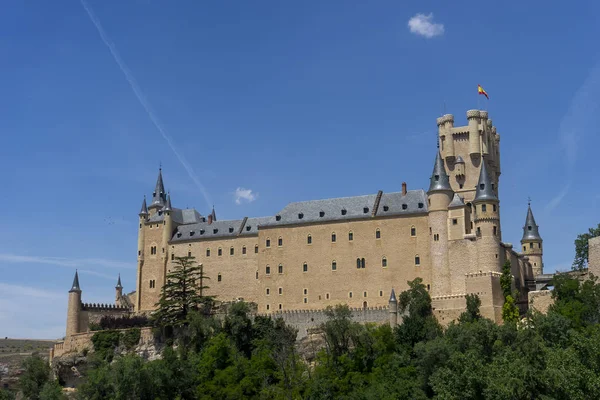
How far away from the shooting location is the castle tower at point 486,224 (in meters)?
61.4

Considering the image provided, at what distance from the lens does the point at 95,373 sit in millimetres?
59625

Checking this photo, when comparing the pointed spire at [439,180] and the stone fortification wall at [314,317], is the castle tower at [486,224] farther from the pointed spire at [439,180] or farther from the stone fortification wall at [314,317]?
the stone fortification wall at [314,317]

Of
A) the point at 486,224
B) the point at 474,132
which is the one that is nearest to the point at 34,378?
the point at 486,224

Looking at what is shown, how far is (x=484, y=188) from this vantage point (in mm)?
64562

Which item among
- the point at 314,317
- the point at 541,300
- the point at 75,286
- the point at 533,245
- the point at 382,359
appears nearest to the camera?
the point at 382,359

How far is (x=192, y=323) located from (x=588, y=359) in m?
33.5

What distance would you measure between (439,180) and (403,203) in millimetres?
4255

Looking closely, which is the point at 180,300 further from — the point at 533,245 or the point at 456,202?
the point at 533,245

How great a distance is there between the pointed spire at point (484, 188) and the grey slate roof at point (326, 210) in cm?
977

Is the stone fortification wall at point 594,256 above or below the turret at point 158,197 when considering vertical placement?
below

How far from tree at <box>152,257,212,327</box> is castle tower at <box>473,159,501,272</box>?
24.3 m

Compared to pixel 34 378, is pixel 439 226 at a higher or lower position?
higher

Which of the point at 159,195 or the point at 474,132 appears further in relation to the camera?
the point at 159,195

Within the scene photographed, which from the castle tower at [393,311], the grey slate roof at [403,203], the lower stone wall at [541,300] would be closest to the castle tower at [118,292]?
the grey slate roof at [403,203]
